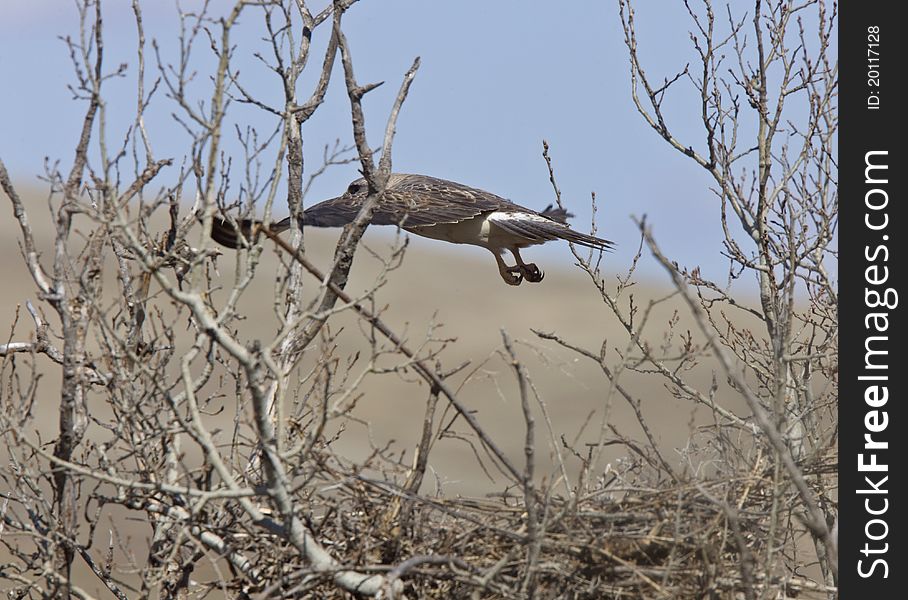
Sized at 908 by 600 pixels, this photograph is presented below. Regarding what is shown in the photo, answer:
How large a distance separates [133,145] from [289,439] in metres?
1.57

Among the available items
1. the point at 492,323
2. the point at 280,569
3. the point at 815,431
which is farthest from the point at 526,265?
the point at 492,323

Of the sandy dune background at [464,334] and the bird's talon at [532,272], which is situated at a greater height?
the sandy dune background at [464,334]

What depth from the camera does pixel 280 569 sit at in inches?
191

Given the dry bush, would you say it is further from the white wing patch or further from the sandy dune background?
the sandy dune background

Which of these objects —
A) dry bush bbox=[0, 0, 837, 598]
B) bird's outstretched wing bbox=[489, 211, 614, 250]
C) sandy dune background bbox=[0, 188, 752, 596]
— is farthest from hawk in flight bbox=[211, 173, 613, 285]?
sandy dune background bbox=[0, 188, 752, 596]

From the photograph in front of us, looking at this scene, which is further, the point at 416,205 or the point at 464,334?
the point at 464,334

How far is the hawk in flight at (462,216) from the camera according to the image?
Answer: 8.52 m

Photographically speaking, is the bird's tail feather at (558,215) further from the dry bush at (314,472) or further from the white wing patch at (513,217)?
the dry bush at (314,472)

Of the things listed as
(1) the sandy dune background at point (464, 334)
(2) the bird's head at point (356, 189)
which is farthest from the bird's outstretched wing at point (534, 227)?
(1) the sandy dune background at point (464, 334)

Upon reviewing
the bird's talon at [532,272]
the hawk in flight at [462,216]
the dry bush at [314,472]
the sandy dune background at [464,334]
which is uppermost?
the sandy dune background at [464,334]

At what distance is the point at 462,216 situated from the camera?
8.80 meters

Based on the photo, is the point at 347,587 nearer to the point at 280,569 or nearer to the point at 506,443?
the point at 280,569

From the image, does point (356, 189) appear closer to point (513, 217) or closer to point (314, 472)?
point (513, 217)

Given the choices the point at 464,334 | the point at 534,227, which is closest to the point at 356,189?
the point at 534,227
